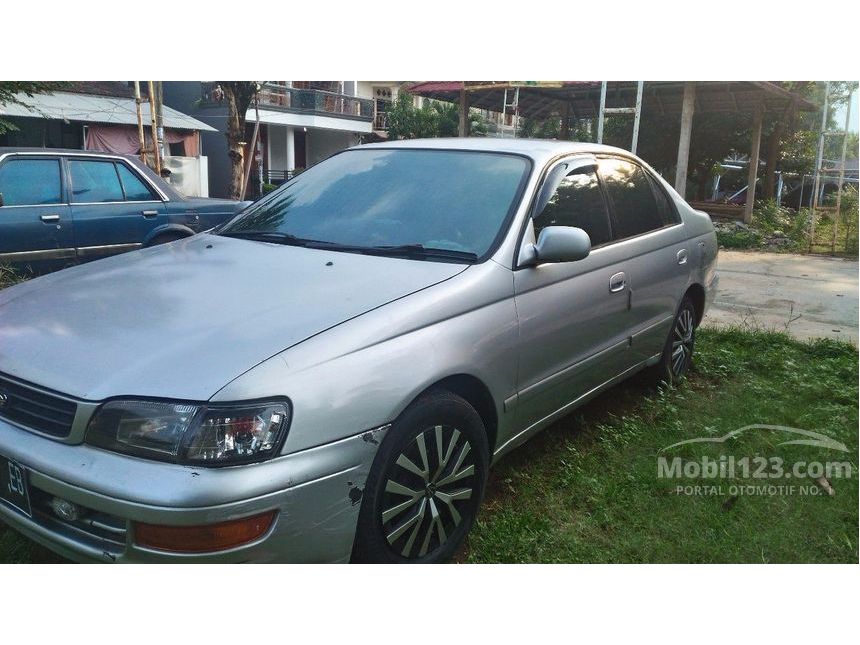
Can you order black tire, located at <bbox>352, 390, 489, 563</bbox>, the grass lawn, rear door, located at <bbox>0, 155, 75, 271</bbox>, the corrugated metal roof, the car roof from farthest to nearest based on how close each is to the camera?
the corrugated metal roof
rear door, located at <bbox>0, 155, 75, 271</bbox>
the car roof
the grass lawn
black tire, located at <bbox>352, 390, 489, 563</bbox>

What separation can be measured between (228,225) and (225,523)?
2.07 meters


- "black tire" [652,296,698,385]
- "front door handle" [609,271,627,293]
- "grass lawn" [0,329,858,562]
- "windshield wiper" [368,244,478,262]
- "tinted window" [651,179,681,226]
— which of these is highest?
"tinted window" [651,179,681,226]

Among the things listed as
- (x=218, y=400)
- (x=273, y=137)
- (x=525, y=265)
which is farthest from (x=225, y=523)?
(x=273, y=137)

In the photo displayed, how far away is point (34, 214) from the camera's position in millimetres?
5941

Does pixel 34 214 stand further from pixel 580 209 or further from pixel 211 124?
pixel 211 124

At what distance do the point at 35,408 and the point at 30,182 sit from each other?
4687mm

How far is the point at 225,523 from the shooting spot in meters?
1.91

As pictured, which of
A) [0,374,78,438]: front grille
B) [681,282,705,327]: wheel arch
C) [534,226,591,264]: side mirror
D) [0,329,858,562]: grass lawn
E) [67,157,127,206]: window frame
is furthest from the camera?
[67,157,127,206]: window frame

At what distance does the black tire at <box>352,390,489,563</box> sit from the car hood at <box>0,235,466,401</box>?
0.43 meters

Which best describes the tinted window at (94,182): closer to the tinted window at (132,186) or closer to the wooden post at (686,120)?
the tinted window at (132,186)

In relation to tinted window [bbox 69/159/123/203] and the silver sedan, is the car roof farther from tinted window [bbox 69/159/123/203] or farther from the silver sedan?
tinted window [bbox 69/159/123/203]

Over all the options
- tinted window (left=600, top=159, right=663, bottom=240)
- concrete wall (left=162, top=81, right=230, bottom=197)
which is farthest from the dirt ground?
concrete wall (left=162, top=81, right=230, bottom=197)

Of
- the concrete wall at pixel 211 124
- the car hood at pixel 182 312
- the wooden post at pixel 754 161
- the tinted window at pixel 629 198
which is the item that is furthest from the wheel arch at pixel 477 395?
the concrete wall at pixel 211 124

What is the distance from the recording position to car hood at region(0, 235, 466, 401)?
2.07 m
